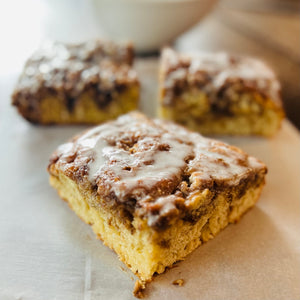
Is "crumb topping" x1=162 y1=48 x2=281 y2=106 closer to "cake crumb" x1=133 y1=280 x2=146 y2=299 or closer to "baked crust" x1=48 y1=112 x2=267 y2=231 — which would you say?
"baked crust" x1=48 y1=112 x2=267 y2=231

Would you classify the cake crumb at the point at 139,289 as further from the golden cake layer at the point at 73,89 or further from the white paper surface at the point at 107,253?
the golden cake layer at the point at 73,89

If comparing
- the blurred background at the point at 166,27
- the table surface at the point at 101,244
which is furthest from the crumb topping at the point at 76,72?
the blurred background at the point at 166,27

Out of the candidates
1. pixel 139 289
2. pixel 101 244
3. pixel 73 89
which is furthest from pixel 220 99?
pixel 139 289

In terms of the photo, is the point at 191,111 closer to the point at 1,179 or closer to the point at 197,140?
the point at 197,140

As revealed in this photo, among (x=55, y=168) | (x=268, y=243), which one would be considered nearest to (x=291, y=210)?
(x=268, y=243)

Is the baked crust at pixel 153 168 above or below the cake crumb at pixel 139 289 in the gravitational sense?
above

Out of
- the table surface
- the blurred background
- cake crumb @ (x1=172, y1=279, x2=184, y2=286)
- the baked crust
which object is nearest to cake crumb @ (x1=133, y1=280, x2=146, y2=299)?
the table surface
